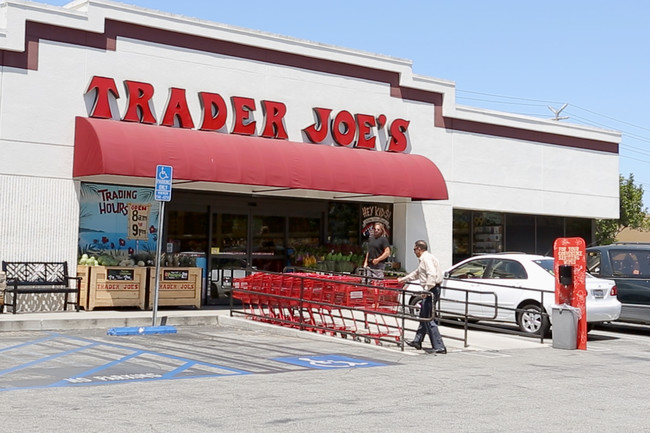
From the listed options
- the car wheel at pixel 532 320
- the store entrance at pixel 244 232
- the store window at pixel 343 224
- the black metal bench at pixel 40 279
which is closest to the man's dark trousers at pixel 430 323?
the car wheel at pixel 532 320

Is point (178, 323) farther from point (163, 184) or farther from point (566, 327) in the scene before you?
point (566, 327)

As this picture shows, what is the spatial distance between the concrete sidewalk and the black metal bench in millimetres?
460

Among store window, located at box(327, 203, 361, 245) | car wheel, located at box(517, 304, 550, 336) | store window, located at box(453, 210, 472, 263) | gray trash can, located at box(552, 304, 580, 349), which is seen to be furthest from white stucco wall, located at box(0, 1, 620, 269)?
gray trash can, located at box(552, 304, 580, 349)

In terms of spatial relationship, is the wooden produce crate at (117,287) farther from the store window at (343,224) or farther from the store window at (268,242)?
the store window at (343,224)

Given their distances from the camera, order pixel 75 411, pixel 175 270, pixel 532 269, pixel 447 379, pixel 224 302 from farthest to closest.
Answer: pixel 224 302 → pixel 175 270 → pixel 532 269 → pixel 447 379 → pixel 75 411

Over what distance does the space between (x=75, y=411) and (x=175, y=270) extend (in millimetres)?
11244

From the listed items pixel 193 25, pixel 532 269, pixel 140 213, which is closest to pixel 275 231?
pixel 140 213

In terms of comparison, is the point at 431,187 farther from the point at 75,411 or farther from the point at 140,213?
the point at 75,411

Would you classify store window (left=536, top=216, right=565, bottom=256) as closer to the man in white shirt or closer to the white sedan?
the white sedan

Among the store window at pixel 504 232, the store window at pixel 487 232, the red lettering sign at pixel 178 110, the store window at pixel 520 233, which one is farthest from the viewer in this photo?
the store window at pixel 520 233

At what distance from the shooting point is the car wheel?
17188mm

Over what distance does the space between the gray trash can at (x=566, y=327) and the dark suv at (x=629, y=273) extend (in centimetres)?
376

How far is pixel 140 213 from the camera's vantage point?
20.1 m

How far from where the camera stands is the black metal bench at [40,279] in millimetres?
17688
